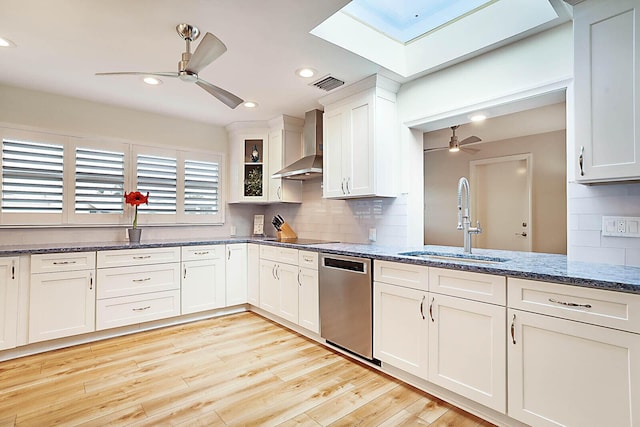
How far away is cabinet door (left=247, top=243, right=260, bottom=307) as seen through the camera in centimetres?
385

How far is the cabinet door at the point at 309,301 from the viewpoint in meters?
3.01

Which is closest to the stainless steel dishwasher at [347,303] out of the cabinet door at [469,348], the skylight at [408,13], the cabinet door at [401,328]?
the cabinet door at [401,328]

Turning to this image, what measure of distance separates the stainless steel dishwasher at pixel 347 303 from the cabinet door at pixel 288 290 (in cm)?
39

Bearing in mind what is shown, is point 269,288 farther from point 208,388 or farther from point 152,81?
point 152,81

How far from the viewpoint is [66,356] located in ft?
9.20

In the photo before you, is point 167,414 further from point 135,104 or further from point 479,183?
point 479,183

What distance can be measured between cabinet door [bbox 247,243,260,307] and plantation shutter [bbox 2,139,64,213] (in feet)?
6.49

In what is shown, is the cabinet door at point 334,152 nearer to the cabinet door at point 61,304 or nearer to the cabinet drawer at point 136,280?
the cabinet drawer at point 136,280

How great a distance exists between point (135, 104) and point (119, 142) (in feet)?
1.53

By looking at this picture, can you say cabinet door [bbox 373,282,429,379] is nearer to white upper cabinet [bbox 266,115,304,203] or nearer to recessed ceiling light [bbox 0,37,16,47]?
white upper cabinet [bbox 266,115,304,203]

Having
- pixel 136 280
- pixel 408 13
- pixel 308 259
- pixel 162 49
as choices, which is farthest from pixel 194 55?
pixel 136 280

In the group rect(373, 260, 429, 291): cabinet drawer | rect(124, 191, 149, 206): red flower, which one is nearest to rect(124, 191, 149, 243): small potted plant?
rect(124, 191, 149, 206): red flower

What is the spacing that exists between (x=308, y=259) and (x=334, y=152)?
3.57 feet

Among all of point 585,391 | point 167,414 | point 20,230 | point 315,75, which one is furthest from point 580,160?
point 20,230
